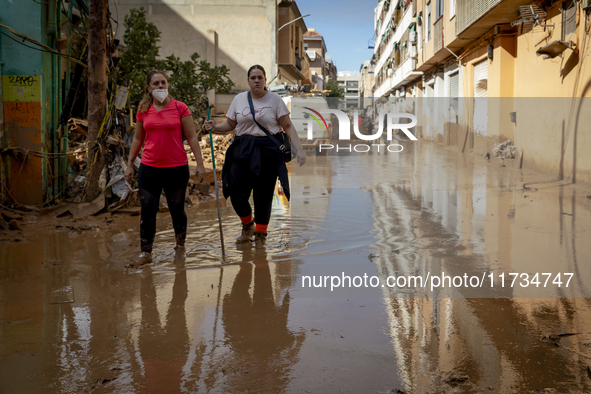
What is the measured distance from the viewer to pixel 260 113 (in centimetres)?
557

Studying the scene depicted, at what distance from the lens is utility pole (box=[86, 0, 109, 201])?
7.75 meters

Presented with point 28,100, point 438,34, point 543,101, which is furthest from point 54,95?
point 438,34

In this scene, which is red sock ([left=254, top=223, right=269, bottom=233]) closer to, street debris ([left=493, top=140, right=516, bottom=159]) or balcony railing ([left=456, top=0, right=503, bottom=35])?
balcony railing ([left=456, top=0, right=503, bottom=35])

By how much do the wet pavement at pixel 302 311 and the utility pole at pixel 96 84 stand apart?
124 centimetres

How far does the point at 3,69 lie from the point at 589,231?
7.80 metres

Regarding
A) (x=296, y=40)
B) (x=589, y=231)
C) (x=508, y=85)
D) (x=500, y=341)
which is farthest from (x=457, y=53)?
(x=500, y=341)

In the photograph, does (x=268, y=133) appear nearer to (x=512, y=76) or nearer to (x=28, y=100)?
(x=28, y=100)

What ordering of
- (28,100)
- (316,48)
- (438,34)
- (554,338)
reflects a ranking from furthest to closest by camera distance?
(316,48)
(438,34)
(28,100)
(554,338)

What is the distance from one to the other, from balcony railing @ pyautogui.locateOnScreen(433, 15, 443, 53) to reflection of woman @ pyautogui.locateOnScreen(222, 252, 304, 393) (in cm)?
2160

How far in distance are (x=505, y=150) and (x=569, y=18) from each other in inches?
190

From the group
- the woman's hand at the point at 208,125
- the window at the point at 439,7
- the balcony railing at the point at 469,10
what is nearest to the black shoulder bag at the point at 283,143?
the woman's hand at the point at 208,125

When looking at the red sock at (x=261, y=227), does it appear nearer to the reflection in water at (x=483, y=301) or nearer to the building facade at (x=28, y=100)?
the reflection in water at (x=483, y=301)

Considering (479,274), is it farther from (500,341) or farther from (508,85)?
(508,85)

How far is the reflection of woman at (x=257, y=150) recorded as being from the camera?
5.57 metres
